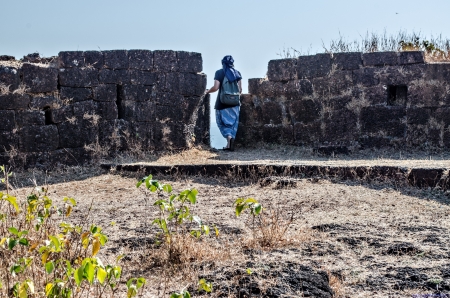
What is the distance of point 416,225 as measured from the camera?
500cm

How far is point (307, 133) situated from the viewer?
10.9 metres

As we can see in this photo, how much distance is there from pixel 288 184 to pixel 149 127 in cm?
365

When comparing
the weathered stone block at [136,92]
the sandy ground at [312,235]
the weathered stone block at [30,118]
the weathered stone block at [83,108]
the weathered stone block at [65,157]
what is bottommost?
the sandy ground at [312,235]

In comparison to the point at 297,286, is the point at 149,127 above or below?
above

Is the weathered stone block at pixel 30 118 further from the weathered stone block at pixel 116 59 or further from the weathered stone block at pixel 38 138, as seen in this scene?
the weathered stone block at pixel 116 59

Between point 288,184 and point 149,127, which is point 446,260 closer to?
point 288,184

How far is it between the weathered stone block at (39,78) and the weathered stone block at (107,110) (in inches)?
29.3

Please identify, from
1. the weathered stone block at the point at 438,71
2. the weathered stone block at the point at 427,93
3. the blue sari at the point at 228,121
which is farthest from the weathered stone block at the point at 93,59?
the weathered stone block at the point at 438,71

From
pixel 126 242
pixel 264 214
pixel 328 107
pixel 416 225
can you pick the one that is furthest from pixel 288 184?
pixel 328 107

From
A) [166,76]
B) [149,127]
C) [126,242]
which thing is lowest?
[126,242]

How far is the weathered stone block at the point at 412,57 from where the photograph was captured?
34.0 feet

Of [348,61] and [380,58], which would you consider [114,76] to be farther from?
[380,58]

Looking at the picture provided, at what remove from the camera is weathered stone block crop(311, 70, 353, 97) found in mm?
10594

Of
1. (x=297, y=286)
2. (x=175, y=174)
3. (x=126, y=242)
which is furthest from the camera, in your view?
(x=175, y=174)
